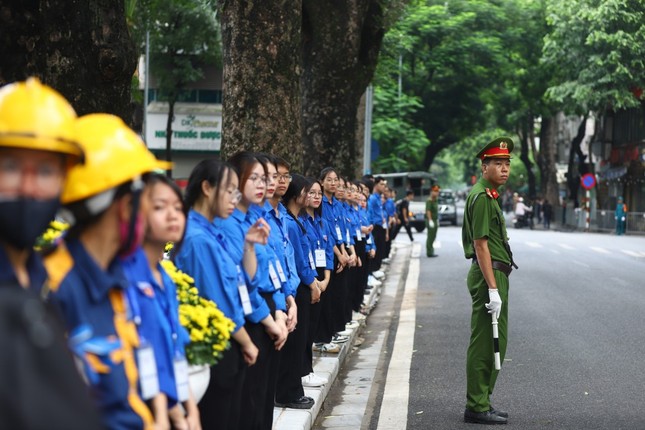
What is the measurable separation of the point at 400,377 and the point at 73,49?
4.50m

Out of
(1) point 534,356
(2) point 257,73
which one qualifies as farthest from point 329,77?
(1) point 534,356

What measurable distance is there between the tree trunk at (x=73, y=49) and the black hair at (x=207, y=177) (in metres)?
1.65

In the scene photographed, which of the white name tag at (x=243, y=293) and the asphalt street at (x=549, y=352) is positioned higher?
the white name tag at (x=243, y=293)

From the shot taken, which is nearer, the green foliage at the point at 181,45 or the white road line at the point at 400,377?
the white road line at the point at 400,377

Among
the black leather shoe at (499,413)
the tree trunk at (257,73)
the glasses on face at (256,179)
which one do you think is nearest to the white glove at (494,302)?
the black leather shoe at (499,413)

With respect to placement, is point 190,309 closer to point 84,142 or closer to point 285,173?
point 84,142

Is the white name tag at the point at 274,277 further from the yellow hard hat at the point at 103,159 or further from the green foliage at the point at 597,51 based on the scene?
the green foliage at the point at 597,51

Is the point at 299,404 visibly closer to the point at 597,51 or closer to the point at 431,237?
the point at 431,237

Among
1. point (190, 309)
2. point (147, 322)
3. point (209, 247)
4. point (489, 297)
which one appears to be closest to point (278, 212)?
point (489, 297)

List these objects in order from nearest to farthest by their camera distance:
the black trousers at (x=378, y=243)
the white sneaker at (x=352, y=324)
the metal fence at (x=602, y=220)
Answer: the white sneaker at (x=352, y=324)
the black trousers at (x=378, y=243)
the metal fence at (x=602, y=220)

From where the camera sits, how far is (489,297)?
25.2 feet

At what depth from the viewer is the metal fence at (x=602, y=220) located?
46.0m

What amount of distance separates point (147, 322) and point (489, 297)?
15.4 feet

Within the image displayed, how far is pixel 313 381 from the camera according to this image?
8438 millimetres
